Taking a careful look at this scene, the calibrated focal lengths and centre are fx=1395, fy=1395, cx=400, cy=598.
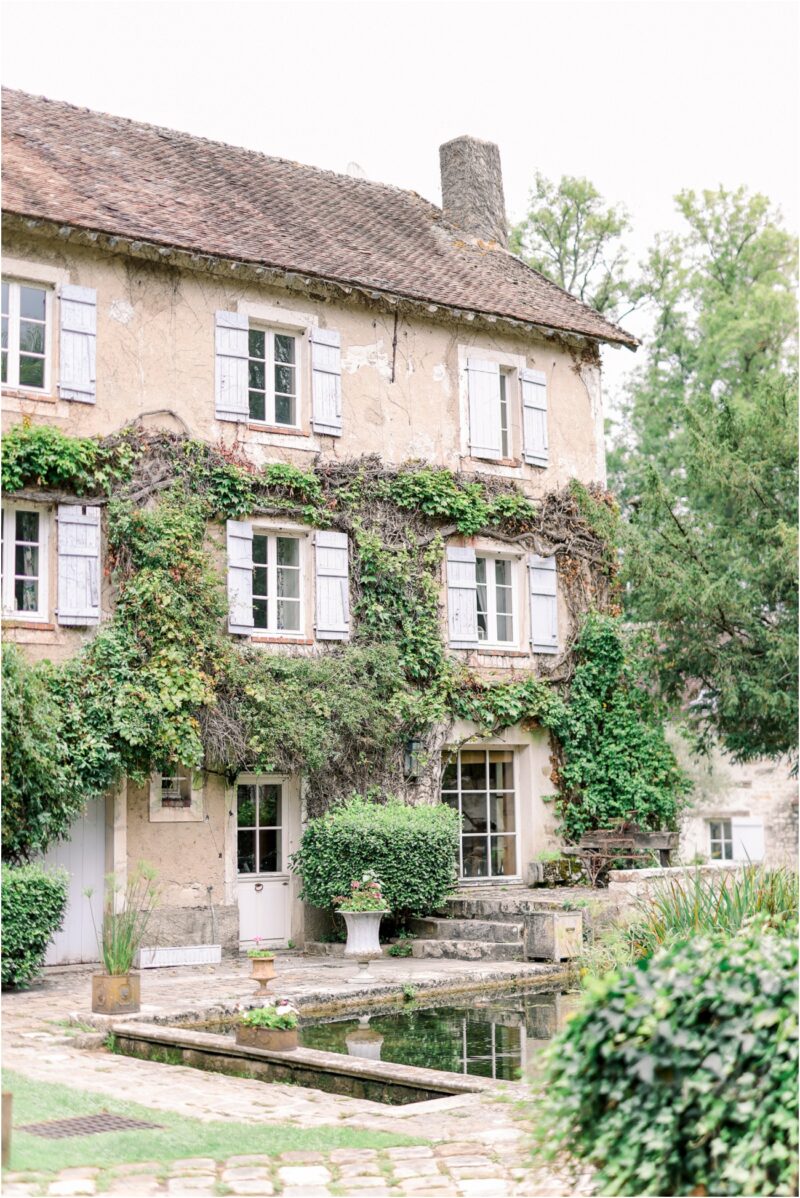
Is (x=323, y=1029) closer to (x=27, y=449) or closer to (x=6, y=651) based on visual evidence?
(x=6, y=651)

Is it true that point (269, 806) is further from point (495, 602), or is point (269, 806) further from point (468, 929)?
point (495, 602)

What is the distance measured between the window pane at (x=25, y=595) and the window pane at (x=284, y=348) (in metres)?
4.39

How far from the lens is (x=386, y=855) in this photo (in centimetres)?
1512

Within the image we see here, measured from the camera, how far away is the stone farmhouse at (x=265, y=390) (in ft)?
48.5

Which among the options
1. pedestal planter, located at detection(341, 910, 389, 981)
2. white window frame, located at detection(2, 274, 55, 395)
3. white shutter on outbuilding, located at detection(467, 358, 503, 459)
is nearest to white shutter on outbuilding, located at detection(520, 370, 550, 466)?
white shutter on outbuilding, located at detection(467, 358, 503, 459)

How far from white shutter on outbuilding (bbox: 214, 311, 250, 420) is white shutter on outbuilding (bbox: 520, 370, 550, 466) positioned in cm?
432

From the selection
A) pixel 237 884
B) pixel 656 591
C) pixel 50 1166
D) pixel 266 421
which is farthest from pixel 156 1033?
pixel 656 591

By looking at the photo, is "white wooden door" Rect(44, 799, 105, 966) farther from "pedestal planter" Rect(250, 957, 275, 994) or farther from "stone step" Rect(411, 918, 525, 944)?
"pedestal planter" Rect(250, 957, 275, 994)

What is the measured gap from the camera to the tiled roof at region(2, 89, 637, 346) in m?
15.8

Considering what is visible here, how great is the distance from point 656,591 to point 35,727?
8.21 metres

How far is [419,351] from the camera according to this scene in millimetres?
18047

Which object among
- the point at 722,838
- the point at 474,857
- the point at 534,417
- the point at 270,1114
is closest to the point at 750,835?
the point at 722,838

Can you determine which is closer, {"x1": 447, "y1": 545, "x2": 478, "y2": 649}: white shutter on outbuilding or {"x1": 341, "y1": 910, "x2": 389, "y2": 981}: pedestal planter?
{"x1": 341, "y1": 910, "x2": 389, "y2": 981}: pedestal planter

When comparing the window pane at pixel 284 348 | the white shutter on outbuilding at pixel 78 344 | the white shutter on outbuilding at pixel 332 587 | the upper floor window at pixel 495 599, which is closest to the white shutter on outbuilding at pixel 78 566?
the white shutter on outbuilding at pixel 78 344
